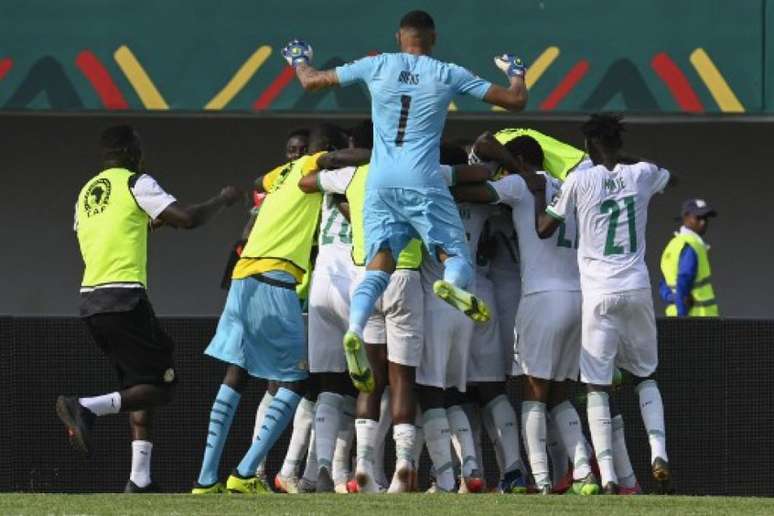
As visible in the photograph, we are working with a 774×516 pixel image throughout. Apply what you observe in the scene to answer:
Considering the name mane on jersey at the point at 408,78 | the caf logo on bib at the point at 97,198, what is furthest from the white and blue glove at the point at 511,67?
the caf logo on bib at the point at 97,198

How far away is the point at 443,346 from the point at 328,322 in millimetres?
822

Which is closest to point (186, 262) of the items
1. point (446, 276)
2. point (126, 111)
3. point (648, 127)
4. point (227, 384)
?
point (126, 111)

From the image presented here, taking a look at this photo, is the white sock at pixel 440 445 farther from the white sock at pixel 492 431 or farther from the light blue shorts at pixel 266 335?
the light blue shorts at pixel 266 335

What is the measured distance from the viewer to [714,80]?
55.3 feet

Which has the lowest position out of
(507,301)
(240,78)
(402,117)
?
(507,301)

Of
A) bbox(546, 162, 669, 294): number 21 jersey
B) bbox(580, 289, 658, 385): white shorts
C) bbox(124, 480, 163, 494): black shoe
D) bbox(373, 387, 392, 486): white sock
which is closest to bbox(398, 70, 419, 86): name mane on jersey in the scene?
bbox(546, 162, 669, 294): number 21 jersey

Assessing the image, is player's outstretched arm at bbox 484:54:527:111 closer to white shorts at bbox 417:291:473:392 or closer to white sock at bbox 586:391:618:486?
white shorts at bbox 417:291:473:392

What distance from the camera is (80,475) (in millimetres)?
14391

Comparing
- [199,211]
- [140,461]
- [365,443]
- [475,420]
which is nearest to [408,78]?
[199,211]

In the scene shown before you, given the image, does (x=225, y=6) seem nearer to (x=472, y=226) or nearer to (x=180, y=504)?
(x=472, y=226)

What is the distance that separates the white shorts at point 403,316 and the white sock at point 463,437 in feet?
2.03

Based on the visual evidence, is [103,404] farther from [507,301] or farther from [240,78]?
[240,78]

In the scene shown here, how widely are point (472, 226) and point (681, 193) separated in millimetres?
6770

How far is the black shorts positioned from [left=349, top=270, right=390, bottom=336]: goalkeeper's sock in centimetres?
134
